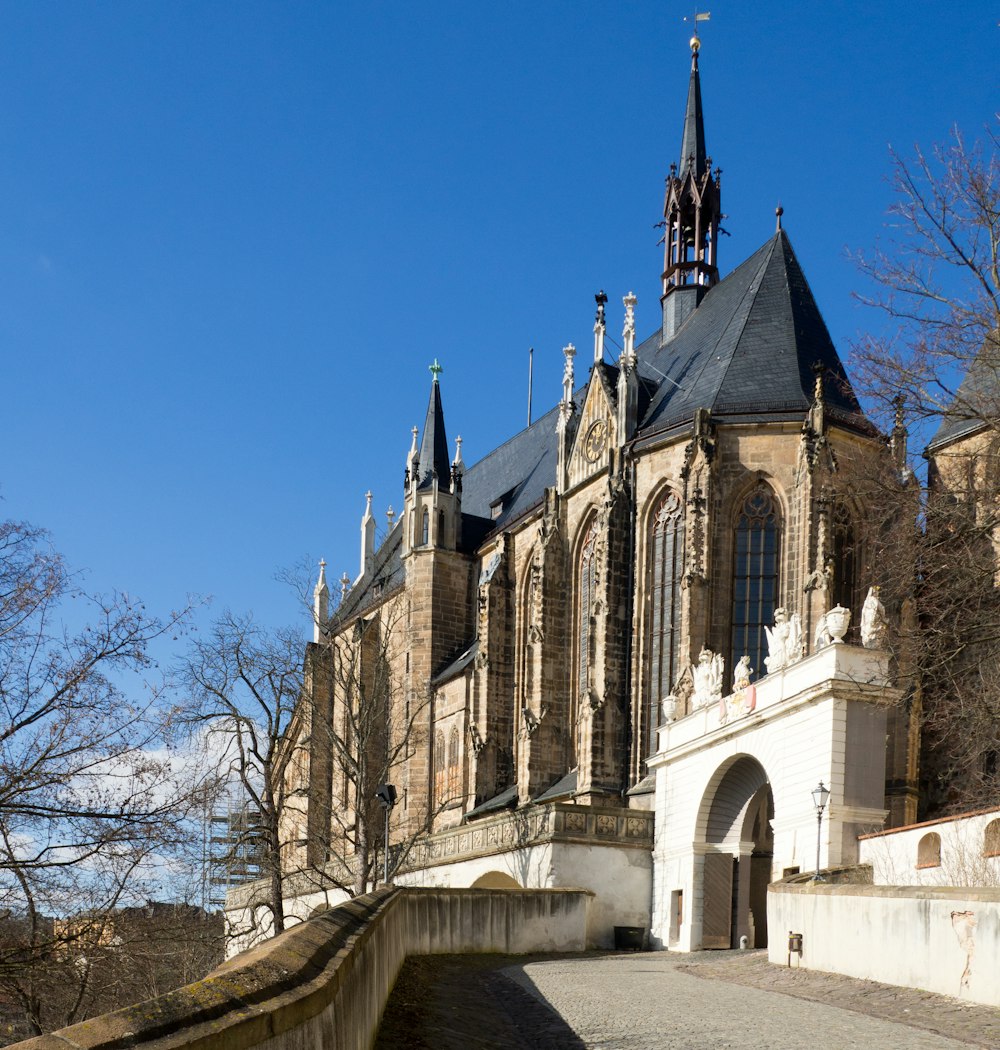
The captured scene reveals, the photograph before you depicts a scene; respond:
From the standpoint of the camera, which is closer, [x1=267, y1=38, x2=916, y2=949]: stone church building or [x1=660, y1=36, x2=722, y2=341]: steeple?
[x1=267, y1=38, x2=916, y2=949]: stone church building

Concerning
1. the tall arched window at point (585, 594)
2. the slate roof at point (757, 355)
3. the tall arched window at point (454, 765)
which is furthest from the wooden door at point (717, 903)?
the tall arched window at point (454, 765)

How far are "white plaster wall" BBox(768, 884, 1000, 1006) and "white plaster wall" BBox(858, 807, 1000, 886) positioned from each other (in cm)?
125

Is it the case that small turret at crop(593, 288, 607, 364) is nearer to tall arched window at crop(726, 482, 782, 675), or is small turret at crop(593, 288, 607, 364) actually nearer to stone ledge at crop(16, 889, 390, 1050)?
tall arched window at crop(726, 482, 782, 675)

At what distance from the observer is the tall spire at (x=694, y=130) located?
53.3m

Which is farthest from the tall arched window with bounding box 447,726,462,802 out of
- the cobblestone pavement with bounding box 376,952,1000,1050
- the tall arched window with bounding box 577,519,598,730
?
the cobblestone pavement with bounding box 376,952,1000,1050

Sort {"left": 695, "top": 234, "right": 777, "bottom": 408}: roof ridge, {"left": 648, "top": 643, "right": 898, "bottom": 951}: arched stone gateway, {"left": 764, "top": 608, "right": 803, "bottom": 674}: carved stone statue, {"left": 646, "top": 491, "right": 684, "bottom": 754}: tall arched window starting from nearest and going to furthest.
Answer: {"left": 648, "top": 643, "right": 898, "bottom": 951}: arched stone gateway < {"left": 764, "top": 608, "right": 803, "bottom": 674}: carved stone statue < {"left": 646, "top": 491, "right": 684, "bottom": 754}: tall arched window < {"left": 695, "top": 234, "right": 777, "bottom": 408}: roof ridge

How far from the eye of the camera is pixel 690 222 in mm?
52281

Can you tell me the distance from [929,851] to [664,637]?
61.2 feet

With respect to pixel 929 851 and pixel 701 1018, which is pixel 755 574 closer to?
pixel 929 851

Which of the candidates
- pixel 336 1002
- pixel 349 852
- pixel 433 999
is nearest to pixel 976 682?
pixel 433 999

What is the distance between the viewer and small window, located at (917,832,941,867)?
1878 cm

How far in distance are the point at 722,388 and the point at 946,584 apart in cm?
1808

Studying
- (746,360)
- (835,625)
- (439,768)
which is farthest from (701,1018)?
(439,768)

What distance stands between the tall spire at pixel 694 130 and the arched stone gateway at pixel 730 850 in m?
29.5
